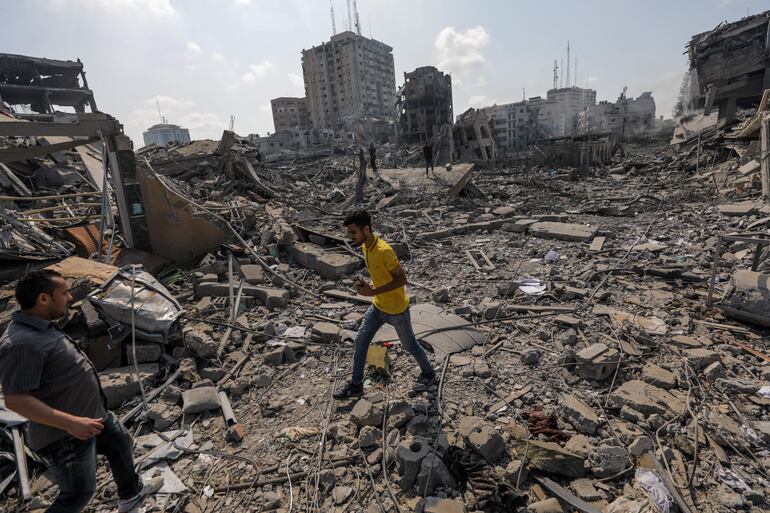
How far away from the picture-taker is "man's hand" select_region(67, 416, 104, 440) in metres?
2.01

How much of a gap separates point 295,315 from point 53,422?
13.3ft

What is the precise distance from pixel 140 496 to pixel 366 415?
5.82ft

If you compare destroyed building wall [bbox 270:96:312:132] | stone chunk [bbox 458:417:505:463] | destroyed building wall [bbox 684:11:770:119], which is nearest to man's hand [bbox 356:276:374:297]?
stone chunk [bbox 458:417:505:463]

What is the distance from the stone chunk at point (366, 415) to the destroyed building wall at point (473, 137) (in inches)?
1148

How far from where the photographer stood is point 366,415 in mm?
3475

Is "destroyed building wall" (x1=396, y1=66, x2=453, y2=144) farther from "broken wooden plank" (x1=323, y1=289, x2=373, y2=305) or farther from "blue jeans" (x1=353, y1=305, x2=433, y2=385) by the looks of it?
"blue jeans" (x1=353, y1=305, x2=433, y2=385)

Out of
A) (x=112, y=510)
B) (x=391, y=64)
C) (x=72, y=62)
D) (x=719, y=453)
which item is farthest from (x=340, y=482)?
(x=391, y=64)

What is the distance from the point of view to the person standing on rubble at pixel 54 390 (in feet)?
6.48

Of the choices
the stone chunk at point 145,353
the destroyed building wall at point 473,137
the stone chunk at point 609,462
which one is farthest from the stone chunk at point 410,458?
the destroyed building wall at point 473,137

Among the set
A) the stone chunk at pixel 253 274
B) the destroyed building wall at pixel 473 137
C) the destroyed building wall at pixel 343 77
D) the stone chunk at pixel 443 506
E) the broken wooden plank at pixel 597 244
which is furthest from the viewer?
the destroyed building wall at pixel 343 77

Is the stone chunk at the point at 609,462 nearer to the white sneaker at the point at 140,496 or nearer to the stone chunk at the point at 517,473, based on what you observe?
the stone chunk at the point at 517,473

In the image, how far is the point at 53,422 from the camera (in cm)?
198

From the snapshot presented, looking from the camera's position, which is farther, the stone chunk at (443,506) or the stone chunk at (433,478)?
the stone chunk at (433,478)

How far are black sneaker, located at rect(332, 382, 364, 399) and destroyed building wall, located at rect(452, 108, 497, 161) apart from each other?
28.9 m
